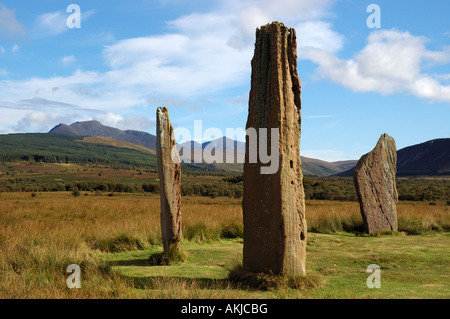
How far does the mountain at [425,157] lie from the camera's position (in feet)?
431

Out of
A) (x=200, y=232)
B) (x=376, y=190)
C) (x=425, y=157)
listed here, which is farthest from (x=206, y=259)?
(x=425, y=157)

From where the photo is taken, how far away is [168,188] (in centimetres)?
1009

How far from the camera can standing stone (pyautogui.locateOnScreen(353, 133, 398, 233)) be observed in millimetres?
14767

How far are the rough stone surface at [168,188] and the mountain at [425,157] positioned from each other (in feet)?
403

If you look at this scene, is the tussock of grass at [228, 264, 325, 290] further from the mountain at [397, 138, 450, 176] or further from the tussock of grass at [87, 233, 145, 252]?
the mountain at [397, 138, 450, 176]

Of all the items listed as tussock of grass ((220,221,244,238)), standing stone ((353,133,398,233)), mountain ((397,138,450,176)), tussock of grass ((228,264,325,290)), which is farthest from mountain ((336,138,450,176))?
tussock of grass ((228,264,325,290))

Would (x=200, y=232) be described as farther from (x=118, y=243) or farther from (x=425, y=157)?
(x=425, y=157)

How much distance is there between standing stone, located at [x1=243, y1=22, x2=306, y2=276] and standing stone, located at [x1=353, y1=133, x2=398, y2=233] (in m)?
7.77

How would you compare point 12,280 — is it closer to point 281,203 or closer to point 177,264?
point 177,264

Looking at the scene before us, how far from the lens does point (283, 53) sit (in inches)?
314

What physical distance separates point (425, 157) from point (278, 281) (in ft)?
515
